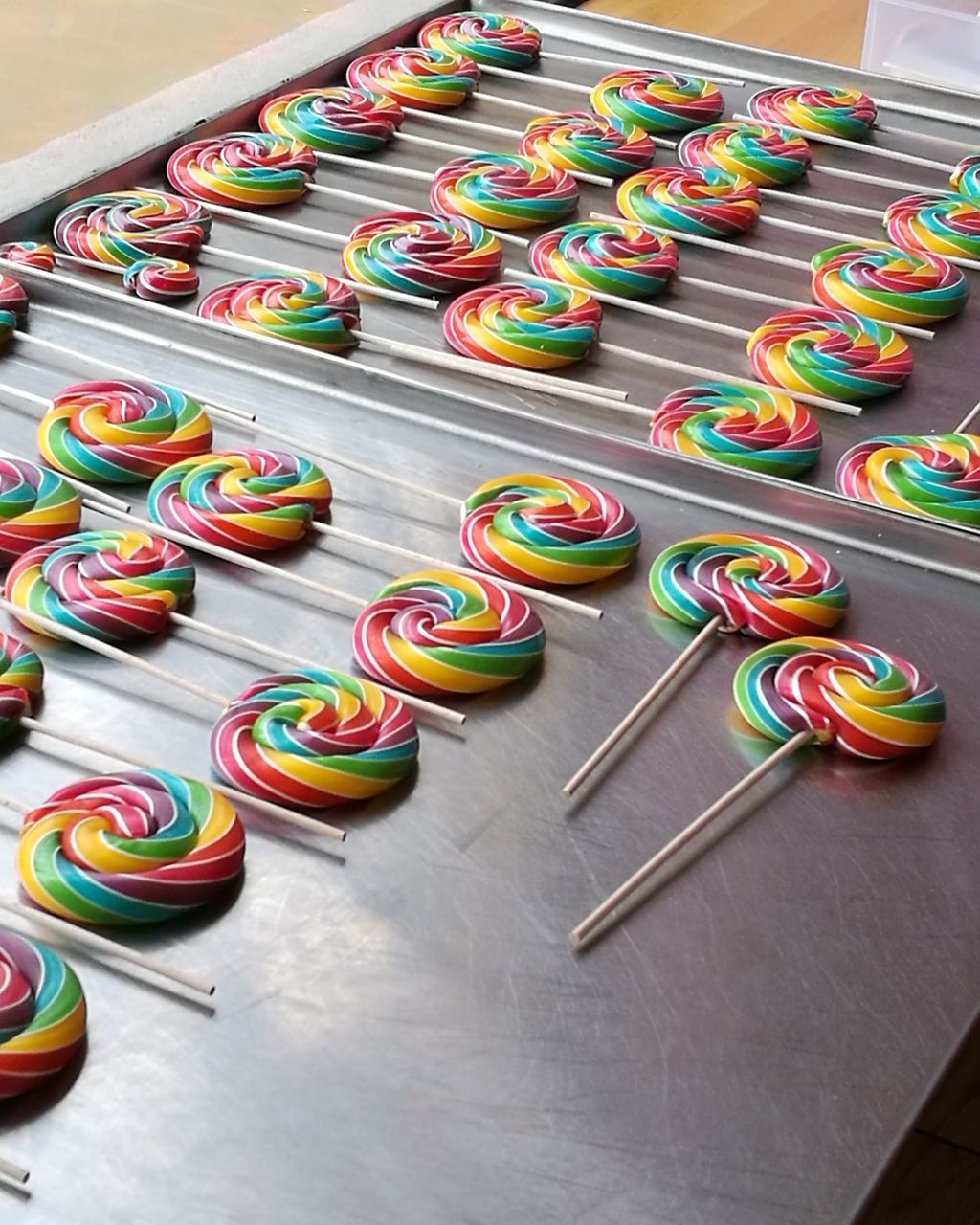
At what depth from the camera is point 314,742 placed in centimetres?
145

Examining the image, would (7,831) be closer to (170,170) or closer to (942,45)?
(170,170)

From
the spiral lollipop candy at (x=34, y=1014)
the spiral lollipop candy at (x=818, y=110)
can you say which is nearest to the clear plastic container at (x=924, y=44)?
the spiral lollipop candy at (x=818, y=110)

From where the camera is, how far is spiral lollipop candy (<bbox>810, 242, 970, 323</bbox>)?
2254 mm

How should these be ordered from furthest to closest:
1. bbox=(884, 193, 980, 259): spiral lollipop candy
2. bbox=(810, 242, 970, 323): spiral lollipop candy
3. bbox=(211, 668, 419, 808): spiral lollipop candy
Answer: bbox=(884, 193, 980, 259): spiral lollipop candy, bbox=(810, 242, 970, 323): spiral lollipop candy, bbox=(211, 668, 419, 808): spiral lollipop candy

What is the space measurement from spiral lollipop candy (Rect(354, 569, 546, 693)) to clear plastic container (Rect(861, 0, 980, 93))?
1977mm

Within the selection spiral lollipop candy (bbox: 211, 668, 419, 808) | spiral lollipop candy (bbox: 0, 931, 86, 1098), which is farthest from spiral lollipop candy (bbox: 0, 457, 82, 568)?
spiral lollipop candy (bbox: 0, 931, 86, 1098)

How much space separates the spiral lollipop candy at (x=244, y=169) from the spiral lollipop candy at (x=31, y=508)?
85 cm

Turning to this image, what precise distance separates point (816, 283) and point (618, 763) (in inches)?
42.2

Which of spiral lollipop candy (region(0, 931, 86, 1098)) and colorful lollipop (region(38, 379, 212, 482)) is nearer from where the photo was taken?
spiral lollipop candy (region(0, 931, 86, 1098))

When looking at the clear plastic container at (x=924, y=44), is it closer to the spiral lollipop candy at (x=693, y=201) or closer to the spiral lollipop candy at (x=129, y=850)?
the spiral lollipop candy at (x=693, y=201)

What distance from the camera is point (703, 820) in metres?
1.45

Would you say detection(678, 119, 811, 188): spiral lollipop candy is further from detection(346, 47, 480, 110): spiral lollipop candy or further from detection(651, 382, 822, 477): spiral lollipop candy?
detection(651, 382, 822, 477): spiral lollipop candy

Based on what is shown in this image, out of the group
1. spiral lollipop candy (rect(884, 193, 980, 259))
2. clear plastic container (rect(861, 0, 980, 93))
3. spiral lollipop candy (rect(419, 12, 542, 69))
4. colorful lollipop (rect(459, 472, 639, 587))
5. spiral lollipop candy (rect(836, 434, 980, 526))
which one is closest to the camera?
colorful lollipop (rect(459, 472, 639, 587))

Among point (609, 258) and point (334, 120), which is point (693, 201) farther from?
point (334, 120)
